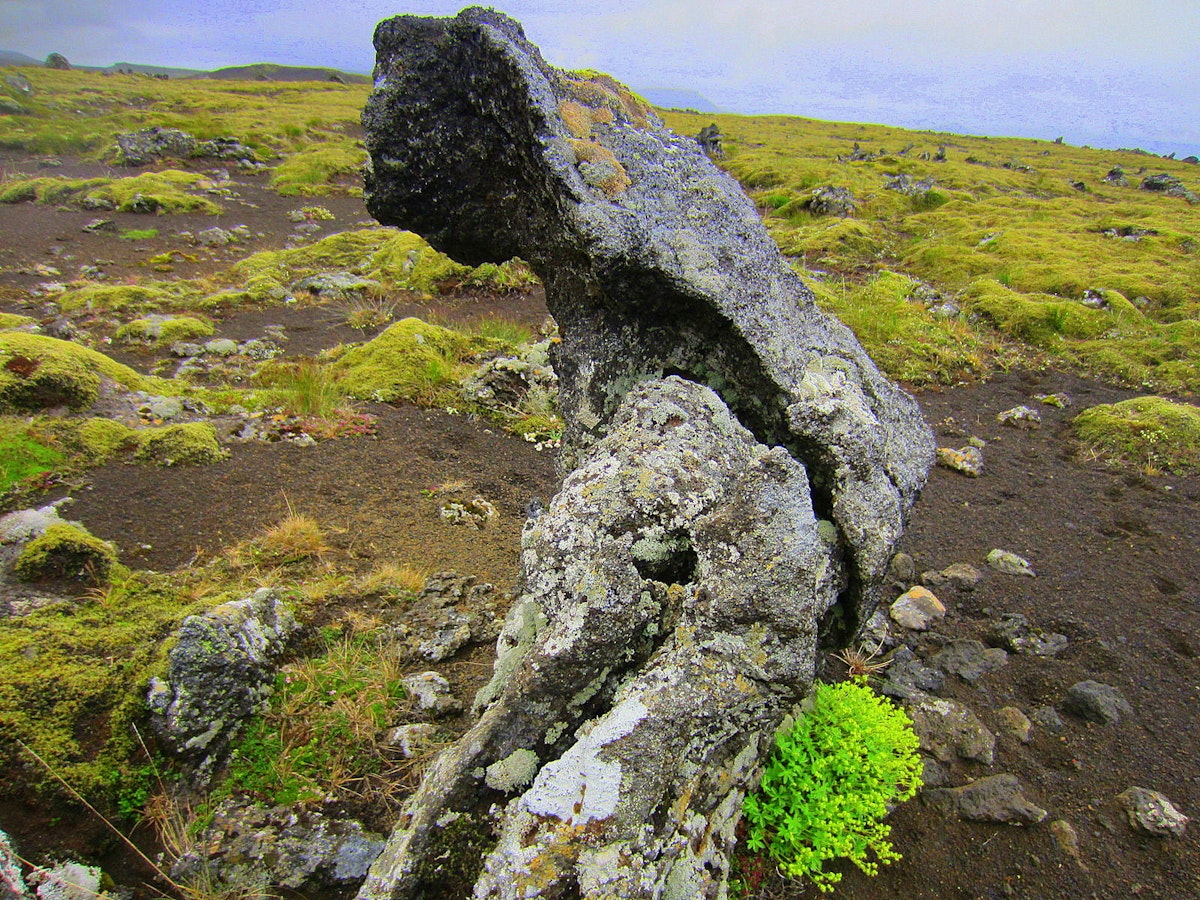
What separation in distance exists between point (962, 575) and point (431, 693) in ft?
15.9

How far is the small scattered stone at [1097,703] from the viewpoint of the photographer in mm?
4129

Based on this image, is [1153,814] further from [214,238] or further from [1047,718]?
[214,238]

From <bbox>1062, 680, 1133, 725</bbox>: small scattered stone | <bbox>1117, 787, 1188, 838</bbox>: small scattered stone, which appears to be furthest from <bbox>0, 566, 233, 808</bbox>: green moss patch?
<bbox>1062, 680, 1133, 725</bbox>: small scattered stone

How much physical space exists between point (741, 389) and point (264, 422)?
226 inches

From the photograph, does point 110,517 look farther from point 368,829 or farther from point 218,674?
point 368,829

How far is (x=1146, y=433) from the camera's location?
25.7 ft

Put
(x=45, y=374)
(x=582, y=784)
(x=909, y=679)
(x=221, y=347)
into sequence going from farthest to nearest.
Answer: (x=221, y=347) < (x=45, y=374) < (x=909, y=679) < (x=582, y=784)

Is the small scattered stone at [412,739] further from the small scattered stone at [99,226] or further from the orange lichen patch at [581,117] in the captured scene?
the small scattered stone at [99,226]

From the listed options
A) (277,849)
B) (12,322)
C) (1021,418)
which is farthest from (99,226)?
(1021,418)

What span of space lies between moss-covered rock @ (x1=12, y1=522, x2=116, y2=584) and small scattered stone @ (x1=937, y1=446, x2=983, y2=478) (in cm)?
→ 854

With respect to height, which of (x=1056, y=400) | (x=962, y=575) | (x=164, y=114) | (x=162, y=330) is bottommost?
(x=962, y=575)

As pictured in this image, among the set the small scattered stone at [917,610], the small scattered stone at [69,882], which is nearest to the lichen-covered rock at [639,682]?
the small scattered stone at [69,882]

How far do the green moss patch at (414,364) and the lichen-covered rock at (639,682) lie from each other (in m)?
5.69

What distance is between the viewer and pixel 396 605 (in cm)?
468
